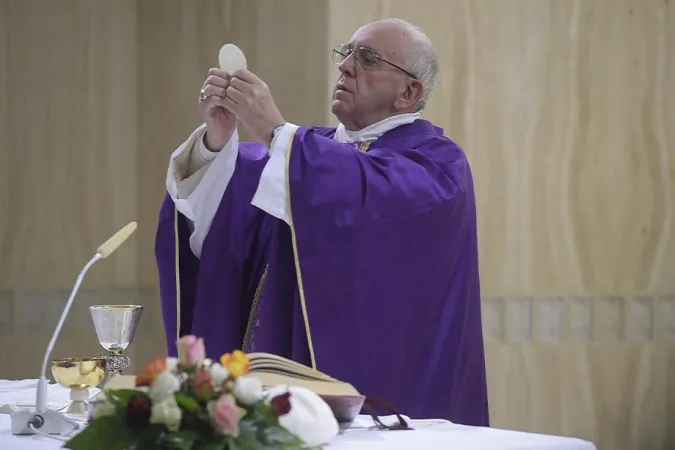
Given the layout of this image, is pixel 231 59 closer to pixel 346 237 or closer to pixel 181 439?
pixel 346 237

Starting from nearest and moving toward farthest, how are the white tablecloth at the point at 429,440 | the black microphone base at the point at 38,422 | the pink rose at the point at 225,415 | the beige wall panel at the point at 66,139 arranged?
the pink rose at the point at 225,415 → the white tablecloth at the point at 429,440 → the black microphone base at the point at 38,422 → the beige wall panel at the point at 66,139

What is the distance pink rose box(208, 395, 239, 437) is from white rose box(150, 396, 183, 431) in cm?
5

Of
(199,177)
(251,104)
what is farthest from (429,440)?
(199,177)

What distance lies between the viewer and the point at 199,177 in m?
3.46

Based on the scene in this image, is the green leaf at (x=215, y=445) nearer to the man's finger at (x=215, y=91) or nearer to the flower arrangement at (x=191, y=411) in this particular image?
the flower arrangement at (x=191, y=411)

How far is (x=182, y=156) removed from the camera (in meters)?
3.45

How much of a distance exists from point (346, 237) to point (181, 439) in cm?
163

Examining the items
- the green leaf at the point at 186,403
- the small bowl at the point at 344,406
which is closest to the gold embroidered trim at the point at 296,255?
the small bowl at the point at 344,406

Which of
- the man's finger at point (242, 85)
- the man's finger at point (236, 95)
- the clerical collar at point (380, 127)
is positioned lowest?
the clerical collar at point (380, 127)

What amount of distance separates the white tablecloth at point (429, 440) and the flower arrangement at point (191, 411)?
1.17ft

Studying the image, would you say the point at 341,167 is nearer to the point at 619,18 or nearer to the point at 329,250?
the point at 329,250

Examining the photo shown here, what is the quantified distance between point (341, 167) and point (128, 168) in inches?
116

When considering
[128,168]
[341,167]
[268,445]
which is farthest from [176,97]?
[268,445]

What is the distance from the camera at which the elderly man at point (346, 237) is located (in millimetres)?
3139
